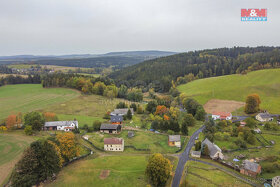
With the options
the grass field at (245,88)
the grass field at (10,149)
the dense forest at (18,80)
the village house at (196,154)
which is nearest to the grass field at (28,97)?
the dense forest at (18,80)

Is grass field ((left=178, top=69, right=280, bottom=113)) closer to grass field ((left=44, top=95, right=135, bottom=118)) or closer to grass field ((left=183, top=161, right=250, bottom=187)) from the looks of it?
grass field ((left=44, top=95, right=135, bottom=118))

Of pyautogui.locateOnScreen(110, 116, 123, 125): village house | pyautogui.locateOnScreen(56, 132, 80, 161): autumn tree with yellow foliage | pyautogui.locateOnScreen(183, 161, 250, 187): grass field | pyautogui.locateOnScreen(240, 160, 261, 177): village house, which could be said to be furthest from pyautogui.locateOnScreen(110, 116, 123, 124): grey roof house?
pyautogui.locateOnScreen(240, 160, 261, 177): village house

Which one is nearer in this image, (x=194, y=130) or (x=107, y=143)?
(x=107, y=143)

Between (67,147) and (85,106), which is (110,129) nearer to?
(67,147)

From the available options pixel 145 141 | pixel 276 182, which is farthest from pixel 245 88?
pixel 276 182

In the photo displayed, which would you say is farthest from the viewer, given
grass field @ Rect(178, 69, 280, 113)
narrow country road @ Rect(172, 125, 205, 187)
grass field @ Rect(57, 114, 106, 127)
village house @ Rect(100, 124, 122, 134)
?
grass field @ Rect(178, 69, 280, 113)

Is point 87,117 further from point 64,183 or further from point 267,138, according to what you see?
point 267,138

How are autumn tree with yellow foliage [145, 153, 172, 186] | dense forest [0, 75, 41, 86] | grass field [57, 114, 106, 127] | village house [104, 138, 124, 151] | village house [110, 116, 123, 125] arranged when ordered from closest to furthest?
autumn tree with yellow foliage [145, 153, 172, 186]
village house [104, 138, 124, 151]
village house [110, 116, 123, 125]
grass field [57, 114, 106, 127]
dense forest [0, 75, 41, 86]

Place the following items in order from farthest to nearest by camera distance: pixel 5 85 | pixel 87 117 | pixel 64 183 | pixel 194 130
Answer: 1. pixel 5 85
2. pixel 87 117
3. pixel 194 130
4. pixel 64 183

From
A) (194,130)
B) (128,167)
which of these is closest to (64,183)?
(128,167)
